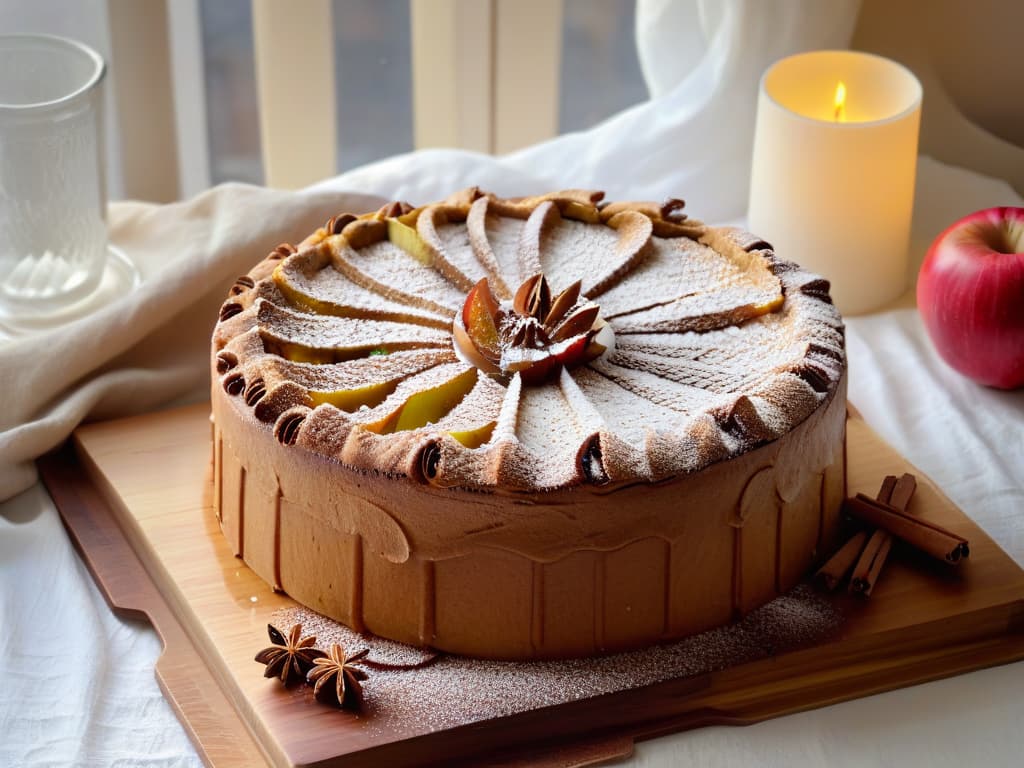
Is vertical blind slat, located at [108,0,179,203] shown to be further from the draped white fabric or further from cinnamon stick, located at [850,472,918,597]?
cinnamon stick, located at [850,472,918,597]

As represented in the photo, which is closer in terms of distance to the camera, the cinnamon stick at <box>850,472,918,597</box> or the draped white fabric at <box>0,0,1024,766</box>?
the draped white fabric at <box>0,0,1024,766</box>

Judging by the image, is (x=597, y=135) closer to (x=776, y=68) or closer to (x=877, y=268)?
(x=776, y=68)

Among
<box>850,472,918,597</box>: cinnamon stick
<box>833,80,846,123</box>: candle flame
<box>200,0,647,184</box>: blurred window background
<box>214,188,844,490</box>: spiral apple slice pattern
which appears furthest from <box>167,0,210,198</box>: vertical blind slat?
<box>850,472,918,597</box>: cinnamon stick

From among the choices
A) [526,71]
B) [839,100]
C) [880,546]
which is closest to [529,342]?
[880,546]

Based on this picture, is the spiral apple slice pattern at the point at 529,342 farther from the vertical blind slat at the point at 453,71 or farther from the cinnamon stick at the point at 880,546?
the vertical blind slat at the point at 453,71

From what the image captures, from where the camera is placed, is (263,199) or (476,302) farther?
(263,199)

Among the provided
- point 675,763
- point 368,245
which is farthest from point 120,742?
point 368,245

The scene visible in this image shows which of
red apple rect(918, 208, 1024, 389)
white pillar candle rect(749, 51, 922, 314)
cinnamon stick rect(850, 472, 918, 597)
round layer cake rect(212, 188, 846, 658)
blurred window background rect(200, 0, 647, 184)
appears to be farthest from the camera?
A: blurred window background rect(200, 0, 647, 184)

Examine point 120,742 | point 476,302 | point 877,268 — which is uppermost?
point 476,302
